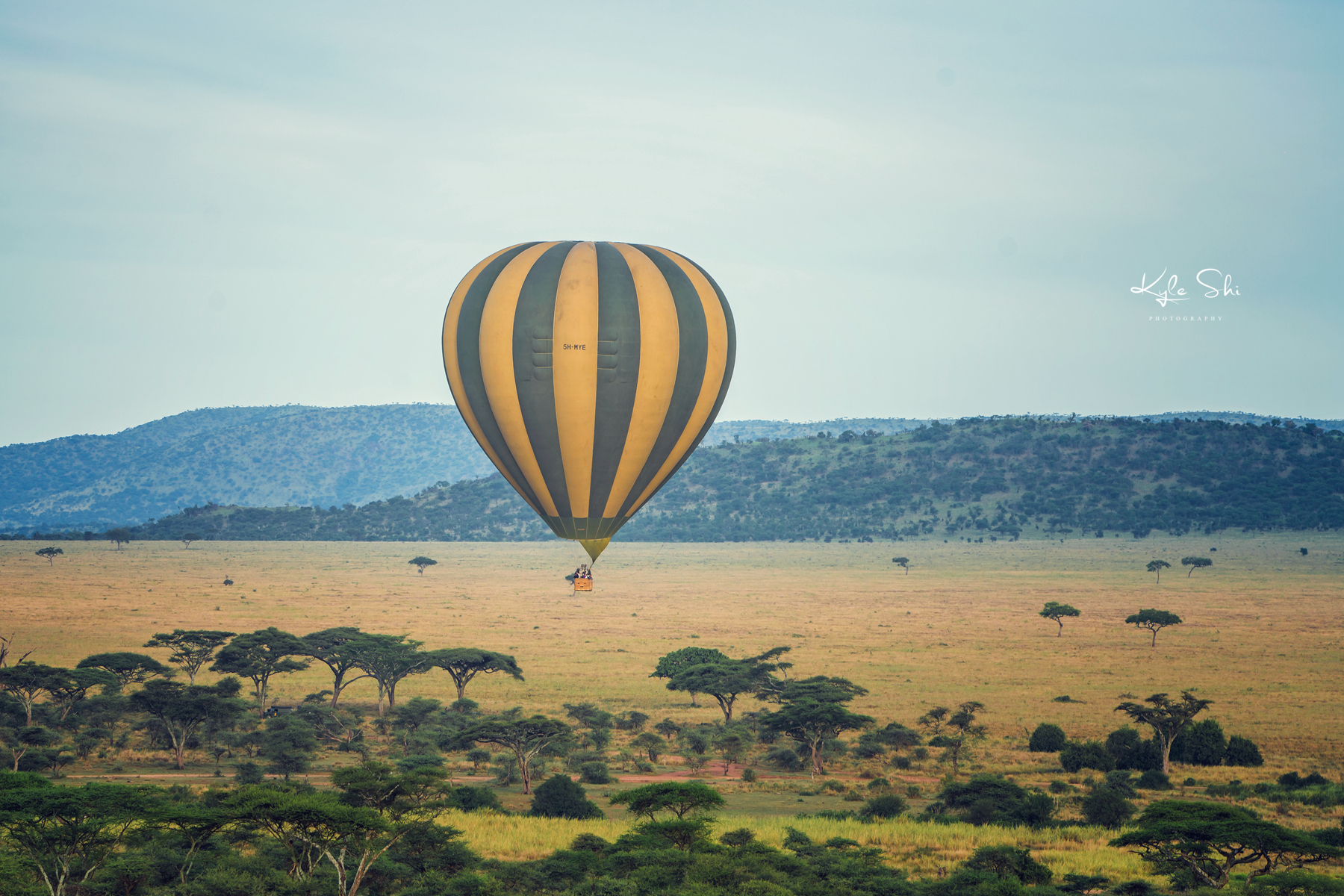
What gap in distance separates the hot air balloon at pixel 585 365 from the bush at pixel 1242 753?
68.7 feet

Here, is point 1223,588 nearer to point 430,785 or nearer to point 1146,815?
point 1146,815

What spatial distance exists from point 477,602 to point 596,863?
208 ft

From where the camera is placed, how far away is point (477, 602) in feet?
285

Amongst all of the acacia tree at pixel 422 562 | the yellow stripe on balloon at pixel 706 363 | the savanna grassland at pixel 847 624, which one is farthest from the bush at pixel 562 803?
the acacia tree at pixel 422 562

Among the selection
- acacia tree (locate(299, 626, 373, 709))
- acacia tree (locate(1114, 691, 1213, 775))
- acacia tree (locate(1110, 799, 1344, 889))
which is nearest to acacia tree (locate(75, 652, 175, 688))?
acacia tree (locate(299, 626, 373, 709))

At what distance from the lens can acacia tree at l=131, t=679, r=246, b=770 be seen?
123ft

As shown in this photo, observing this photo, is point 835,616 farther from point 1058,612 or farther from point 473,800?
point 473,800

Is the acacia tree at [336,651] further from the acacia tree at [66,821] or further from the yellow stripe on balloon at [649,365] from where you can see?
the acacia tree at [66,821]

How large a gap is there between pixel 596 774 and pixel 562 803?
4605 mm

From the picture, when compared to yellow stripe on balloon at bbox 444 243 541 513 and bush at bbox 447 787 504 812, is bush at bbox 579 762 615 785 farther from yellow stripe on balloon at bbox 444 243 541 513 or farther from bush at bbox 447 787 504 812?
yellow stripe on balloon at bbox 444 243 541 513

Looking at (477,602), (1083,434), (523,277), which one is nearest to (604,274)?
(523,277)

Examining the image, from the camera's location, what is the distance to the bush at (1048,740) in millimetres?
39562

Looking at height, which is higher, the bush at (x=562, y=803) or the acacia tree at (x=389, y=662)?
the acacia tree at (x=389, y=662)

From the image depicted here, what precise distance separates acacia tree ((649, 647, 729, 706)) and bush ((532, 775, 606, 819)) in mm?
18678
